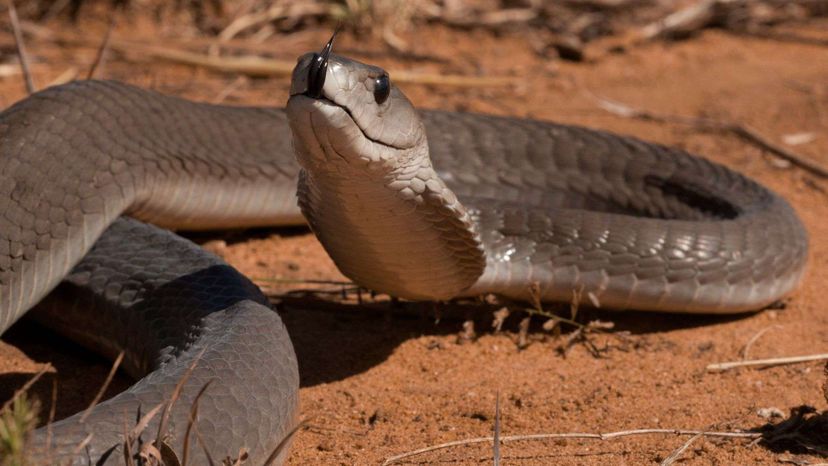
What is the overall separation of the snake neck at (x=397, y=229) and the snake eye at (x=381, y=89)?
207 millimetres

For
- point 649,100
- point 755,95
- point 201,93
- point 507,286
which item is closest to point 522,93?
point 649,100

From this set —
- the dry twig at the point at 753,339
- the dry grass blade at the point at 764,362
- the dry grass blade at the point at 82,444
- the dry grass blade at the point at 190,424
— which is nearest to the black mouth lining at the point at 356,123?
the dry grass blade at the point at 190,424

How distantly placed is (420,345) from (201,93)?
2979 millimetres

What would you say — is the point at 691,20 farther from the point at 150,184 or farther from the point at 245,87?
the point at 150,184

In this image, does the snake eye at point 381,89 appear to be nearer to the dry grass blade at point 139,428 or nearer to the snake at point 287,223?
the snake at point 287,223

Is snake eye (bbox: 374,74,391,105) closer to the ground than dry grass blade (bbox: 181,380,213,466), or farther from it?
farther from it

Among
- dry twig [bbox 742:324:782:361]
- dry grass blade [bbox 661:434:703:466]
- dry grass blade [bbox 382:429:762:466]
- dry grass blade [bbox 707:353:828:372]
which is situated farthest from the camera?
dry twig [bbox 742:324:782:361]

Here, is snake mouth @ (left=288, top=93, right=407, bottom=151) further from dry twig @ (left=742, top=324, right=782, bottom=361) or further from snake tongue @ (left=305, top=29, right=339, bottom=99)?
dry twig @ (left=742, top=324, right=782, bottom=361)

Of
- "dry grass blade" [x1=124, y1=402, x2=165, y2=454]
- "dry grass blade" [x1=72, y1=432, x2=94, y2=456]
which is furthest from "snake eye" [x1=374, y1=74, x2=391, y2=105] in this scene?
"dry grass blade" [x1=72, y1=432, x2=94, y2=456]

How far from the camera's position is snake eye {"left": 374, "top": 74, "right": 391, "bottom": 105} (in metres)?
3.01

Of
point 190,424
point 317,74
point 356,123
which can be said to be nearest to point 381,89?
point 356,123

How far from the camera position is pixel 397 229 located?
3314 millimetres

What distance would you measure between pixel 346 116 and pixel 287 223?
6.93 ft

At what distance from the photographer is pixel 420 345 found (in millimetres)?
3945
